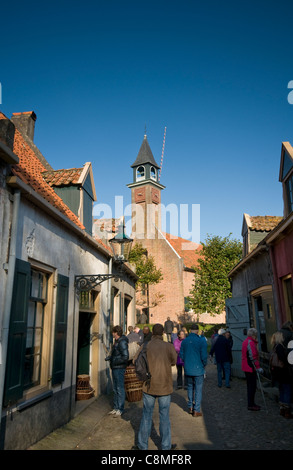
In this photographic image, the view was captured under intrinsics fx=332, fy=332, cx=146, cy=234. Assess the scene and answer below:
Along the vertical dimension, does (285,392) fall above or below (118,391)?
above

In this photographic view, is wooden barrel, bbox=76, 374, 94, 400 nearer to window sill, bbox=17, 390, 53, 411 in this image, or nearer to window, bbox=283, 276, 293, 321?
window sill, bbox=17, 390, 53, 411

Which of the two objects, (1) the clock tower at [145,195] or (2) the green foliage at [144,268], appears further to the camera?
(1) the clock tower at [145,195]

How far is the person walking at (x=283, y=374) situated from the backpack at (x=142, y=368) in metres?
2.84

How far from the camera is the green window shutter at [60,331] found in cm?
589

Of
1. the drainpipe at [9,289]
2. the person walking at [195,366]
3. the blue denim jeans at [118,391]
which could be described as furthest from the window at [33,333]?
the person walking at [195,366]

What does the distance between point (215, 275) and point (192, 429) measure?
20.9 metres

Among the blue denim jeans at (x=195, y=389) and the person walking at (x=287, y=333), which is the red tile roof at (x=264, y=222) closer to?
the person walking at (x=287, y=333)

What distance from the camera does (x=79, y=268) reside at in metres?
7.50

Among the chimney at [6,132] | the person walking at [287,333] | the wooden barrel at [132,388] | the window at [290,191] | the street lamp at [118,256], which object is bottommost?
the wooden barrel at [132,388]

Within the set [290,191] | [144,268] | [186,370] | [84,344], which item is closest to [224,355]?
[186,370]

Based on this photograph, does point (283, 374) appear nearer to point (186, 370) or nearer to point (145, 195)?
point (186, 370)

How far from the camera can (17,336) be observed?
449cm

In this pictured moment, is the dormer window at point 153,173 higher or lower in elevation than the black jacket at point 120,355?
higher
